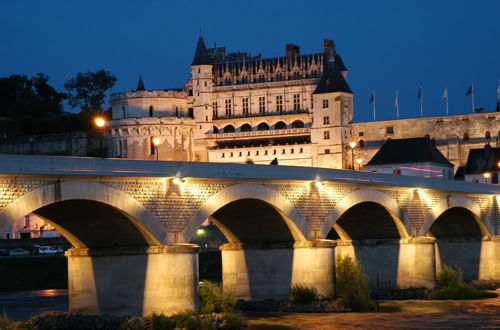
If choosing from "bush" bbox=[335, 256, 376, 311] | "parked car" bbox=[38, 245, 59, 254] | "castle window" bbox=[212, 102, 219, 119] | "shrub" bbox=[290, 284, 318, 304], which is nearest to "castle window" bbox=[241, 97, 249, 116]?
"castle window" bbox=[212, 102, 219, 119]

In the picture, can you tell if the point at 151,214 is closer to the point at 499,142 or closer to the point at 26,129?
the point at 499,142

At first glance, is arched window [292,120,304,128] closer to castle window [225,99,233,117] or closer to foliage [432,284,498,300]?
castle window [225,99,233,117]

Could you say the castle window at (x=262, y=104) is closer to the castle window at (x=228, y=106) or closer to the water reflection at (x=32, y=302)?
the castle window at (x=228, y=106)

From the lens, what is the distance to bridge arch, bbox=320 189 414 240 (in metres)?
45.8

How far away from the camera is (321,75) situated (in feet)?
455

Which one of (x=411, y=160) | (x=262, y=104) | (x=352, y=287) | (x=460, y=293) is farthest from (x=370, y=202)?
(x=262, y=104)

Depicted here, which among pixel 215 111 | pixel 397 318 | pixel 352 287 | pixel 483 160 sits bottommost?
pixel 397 318

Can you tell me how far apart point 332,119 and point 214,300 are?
9416cm

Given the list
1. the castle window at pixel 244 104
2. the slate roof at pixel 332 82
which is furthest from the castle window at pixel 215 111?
the slate roof at pixel 332 82

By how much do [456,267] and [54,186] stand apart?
33.9 meters

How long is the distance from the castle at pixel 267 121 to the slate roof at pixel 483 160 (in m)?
16.2

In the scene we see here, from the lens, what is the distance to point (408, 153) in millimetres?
103875

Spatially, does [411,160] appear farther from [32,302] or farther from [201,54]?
[32,302]

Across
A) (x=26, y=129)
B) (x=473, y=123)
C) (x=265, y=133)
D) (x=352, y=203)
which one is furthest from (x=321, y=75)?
(x=352, y=203)
